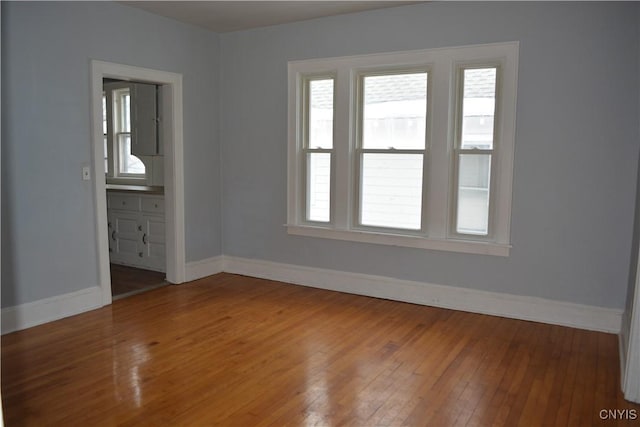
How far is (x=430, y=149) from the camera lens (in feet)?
15.2

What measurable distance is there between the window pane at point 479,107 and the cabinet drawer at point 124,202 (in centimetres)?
372

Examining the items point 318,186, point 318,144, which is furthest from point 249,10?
point 318,186

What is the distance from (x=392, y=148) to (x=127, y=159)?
357 cm

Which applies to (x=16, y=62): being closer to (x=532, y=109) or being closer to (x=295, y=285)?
(x=295, y=285)

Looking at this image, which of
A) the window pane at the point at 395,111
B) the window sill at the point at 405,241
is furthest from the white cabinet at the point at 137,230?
the window pane at the point at 395,111

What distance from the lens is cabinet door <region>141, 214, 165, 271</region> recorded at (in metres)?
5.79

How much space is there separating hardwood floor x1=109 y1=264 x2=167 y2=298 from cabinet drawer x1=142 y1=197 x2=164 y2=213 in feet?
2.31

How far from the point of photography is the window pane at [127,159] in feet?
21.4

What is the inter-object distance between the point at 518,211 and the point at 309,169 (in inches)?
82.6

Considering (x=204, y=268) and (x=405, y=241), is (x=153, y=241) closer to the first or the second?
(x=204, y=268)

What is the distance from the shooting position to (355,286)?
512 cm

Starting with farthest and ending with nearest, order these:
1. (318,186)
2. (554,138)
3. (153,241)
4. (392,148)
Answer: (153,241) → (318,186) → (392,148) → (554,138)

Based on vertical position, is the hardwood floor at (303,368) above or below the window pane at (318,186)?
below

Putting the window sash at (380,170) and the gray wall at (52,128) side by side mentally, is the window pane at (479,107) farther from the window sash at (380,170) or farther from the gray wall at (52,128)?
→ the gray wall at (52,128)
